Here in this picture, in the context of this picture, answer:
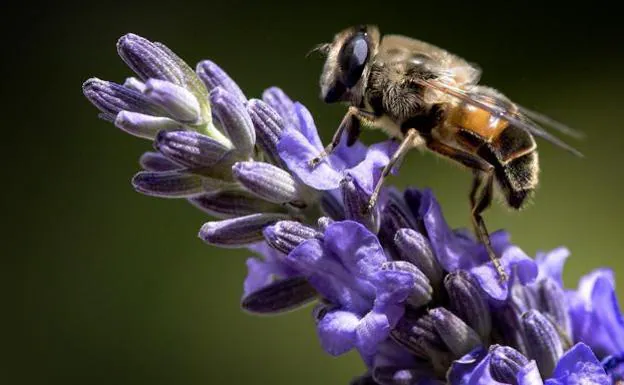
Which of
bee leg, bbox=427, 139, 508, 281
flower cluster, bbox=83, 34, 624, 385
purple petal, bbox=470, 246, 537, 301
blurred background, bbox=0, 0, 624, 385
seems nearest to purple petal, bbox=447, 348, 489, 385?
flower cluster, bbox=83, 34, 624, 385

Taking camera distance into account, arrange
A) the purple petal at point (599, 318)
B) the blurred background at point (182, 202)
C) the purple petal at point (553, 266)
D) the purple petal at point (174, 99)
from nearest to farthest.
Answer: the purple petal at point (174, 99) < the purple petal at point (599, 318) < the purple petal at point (553, 266) < the blurred background at point (182, 202)

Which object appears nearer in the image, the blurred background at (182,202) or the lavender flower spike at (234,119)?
the lavender flower spike at (234,119)

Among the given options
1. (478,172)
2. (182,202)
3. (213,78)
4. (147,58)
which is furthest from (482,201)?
(182,202)

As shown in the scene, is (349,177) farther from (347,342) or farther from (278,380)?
(278,380)

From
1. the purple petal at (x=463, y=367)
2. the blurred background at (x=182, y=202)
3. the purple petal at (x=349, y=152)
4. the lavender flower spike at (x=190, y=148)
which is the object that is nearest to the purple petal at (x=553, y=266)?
the purple petal at (x=463, y=367)

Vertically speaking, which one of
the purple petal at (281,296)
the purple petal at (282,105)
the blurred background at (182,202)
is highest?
the purple petal at (282,105)

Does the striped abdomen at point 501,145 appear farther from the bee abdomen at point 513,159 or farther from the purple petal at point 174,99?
the purple petal at point 174,99

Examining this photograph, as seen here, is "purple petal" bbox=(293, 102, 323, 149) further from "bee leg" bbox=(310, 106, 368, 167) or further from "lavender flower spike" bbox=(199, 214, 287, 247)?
"lavender flower spike" bbox=(199, 214, 287, 247)
